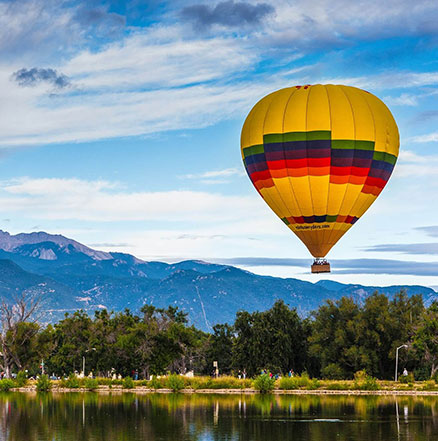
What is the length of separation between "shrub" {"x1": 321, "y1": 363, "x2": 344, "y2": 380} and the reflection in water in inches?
674

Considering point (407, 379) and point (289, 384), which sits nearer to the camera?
point (289, 384)

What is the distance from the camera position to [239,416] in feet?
161

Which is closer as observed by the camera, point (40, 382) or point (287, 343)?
point (40, 382)

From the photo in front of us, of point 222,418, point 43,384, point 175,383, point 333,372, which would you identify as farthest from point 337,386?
point 43,384

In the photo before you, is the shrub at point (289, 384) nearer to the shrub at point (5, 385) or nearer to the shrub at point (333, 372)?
the shrub at point (333, 372)

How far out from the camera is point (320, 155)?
2126 inches

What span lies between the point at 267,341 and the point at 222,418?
44862mm

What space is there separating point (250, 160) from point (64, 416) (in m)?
21.2

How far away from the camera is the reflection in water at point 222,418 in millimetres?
39938

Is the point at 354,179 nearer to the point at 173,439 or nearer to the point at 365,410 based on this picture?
the point at 365,410

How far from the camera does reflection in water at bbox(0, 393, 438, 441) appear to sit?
39938 mm

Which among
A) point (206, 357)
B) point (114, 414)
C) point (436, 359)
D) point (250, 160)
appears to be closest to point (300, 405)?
point (114, 414)

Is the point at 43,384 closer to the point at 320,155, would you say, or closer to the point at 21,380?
the point at 21,380

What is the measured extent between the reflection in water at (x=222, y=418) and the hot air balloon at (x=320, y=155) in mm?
10818
